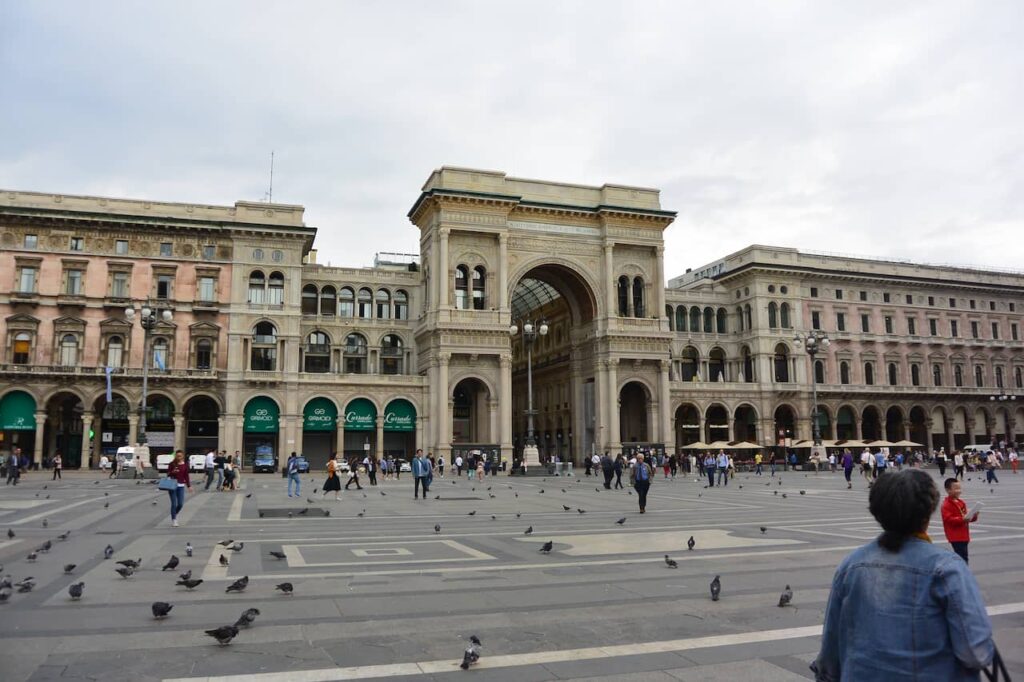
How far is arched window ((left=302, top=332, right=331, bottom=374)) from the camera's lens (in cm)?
6557

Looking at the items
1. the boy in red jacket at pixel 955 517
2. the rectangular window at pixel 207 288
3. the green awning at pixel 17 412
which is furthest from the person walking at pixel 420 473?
the green awning at pixel 17 412

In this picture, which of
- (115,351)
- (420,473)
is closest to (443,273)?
(115,351)

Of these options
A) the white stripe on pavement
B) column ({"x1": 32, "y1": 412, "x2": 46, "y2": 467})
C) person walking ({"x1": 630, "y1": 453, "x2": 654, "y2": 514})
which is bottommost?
the white stripe on pavement

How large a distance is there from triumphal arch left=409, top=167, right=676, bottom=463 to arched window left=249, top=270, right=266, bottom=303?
12722mm

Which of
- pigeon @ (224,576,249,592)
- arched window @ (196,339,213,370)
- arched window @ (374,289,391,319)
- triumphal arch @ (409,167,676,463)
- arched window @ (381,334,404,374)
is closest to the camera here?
pigeon @ (224,576,249,592)

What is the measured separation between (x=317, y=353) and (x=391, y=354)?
608cm

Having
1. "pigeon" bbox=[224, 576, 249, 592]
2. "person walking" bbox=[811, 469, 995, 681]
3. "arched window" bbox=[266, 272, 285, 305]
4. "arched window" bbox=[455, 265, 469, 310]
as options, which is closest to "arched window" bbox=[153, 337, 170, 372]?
"arched window" bbox=[266, 272, 285, 305]

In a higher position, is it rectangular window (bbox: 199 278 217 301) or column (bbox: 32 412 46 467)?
rectangular window (bbox: 199 278 217 301)

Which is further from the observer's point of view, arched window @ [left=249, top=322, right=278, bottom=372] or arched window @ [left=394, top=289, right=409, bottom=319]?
arched window @ [left=394, top=289, right=409, bottom=319]

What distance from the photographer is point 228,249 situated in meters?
61.6

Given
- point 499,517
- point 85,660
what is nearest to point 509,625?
point 85,660

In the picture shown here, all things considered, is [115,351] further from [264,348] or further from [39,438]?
[264,348]

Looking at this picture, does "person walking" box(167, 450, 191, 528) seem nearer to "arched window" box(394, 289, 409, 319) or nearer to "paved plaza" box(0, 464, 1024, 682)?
"paved plaza" box(0, 464, 1024, 682)

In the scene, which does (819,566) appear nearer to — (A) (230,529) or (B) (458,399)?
(A) (230,529)
